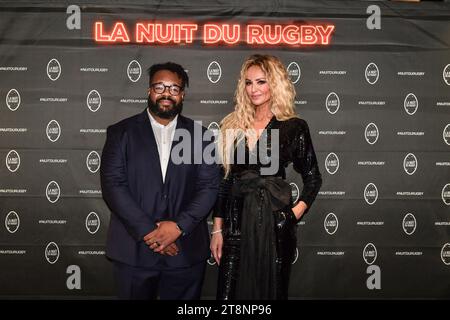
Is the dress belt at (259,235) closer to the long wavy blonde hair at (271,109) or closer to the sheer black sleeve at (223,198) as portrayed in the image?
the sheer black sleeve at (223,198)

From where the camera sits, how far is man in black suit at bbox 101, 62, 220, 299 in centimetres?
380

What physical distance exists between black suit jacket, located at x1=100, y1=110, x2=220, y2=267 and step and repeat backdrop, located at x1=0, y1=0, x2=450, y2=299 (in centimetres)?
75

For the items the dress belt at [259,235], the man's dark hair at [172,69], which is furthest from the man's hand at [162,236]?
the man's dark hair at [172,69]

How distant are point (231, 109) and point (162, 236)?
141 centimetres

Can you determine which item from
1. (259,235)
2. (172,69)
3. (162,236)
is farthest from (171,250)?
(172,69)

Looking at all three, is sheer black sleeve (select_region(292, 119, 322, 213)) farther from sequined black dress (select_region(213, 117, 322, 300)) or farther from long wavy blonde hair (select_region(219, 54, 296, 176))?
long wavy blonde hair (select_region(219, 54, 296, 176))

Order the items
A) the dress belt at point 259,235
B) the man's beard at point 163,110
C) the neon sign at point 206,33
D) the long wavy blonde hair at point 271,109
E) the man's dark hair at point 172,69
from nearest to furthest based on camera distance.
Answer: the dress belt at point 259,235 < the long wavy blonde hair at point 271,109 < the man's beard at point 163,110 < the man's dark hair at point 172,69 < the neon sign at point 206,33

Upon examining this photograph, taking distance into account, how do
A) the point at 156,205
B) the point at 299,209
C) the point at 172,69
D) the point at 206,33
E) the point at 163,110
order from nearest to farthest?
the point at 299,209 → the point at 156,205 → the point at 163,110 → the point at 172,69 → the point at 206,33

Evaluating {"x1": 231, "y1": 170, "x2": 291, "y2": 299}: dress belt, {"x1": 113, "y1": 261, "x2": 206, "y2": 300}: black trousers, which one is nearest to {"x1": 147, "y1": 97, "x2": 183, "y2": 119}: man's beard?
{"x1": 231, "y1": 170, "x2": 291, "y2": 299}: dress belt

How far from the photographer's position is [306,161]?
382cm

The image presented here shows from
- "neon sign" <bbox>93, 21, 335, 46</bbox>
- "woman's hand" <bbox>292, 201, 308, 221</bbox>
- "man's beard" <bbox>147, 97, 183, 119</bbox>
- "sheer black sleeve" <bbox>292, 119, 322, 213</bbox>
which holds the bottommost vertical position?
"woman's hand" <bbox>292, 201, 308, 221</bbox>

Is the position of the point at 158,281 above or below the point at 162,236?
below

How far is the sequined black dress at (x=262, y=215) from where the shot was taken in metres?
3.62

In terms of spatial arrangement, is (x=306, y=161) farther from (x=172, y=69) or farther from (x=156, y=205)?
(x=172, y=69)
